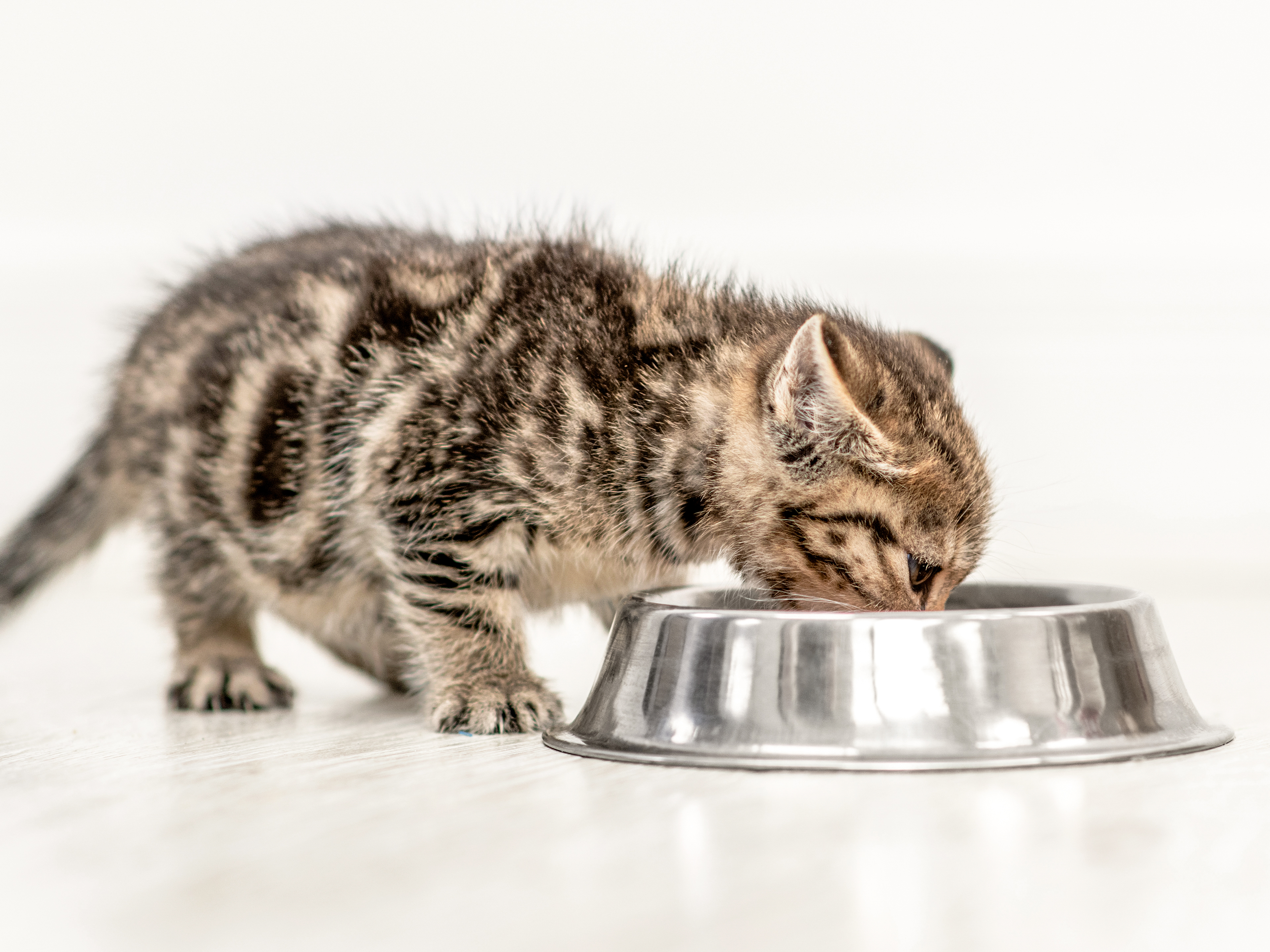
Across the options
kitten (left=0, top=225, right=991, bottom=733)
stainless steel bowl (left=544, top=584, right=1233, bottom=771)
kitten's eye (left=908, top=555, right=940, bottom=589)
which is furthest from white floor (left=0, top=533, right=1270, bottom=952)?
kitten's eye (left=908, top=555, right=940, bottom=589)

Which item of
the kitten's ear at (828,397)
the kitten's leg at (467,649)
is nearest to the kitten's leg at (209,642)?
the kitten's leg at (467,649)

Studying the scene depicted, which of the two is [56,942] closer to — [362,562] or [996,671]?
[996,671]

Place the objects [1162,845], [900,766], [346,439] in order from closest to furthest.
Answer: [1162,845]
[900,766]
[346,439]

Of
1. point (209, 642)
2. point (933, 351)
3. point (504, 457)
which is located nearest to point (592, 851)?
point (504, 457)

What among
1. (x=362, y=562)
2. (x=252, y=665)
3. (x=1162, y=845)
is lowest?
(x=1162, y=845)

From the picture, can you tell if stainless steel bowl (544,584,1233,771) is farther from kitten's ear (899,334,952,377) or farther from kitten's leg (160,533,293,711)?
kitten's leg (160,533,293,711)

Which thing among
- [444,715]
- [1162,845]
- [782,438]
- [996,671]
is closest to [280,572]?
[444,715]
